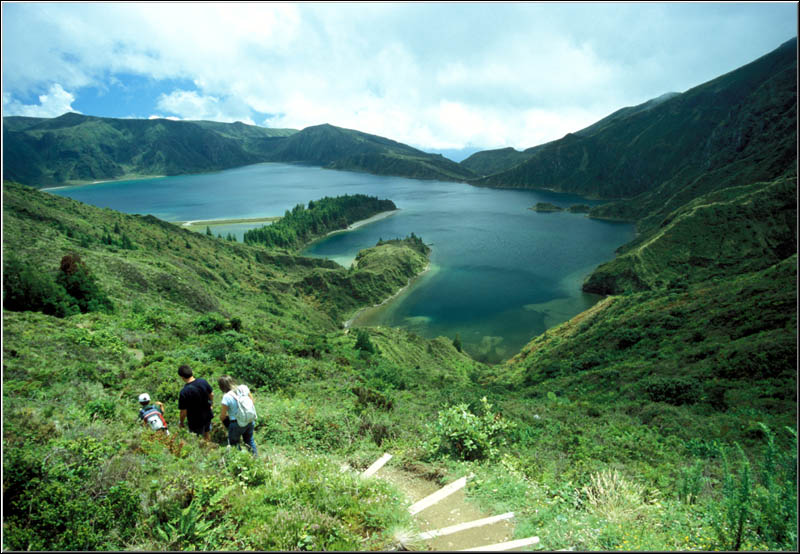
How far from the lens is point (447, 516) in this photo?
5812mm

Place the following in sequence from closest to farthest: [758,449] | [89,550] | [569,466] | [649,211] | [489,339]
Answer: [89,550]
[569,466]
[758,449]
[489,339]
[649,211]

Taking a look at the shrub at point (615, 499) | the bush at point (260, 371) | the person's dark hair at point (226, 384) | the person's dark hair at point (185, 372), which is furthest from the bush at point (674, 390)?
the person's dark hair at point (185, 372)

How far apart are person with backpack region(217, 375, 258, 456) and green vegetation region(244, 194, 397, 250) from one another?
8621cm

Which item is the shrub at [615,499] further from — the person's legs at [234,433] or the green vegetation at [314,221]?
the green vegetation at [314,221]

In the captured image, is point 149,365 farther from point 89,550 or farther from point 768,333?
point 768,333

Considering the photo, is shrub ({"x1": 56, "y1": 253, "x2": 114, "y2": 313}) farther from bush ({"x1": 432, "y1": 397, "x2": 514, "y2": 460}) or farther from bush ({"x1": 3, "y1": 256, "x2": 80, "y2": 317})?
bush ({"x1": 432, "y1": 397, "x2": 514, "y2": 460})

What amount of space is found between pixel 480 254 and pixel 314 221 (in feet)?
173

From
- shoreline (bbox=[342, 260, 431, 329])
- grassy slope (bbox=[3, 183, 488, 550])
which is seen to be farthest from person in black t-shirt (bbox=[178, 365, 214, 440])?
shoreline (bbox=[342, 260, 431, 329])

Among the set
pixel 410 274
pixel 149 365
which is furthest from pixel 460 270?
pixel 149 365

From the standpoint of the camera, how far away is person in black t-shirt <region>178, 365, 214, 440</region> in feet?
25.1

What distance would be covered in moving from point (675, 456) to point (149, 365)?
16347 mm

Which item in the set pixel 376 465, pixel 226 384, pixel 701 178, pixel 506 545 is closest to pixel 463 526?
pixel 506 545

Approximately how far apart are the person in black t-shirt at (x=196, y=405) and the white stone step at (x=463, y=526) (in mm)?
5117

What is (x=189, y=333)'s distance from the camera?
18.6 meters
